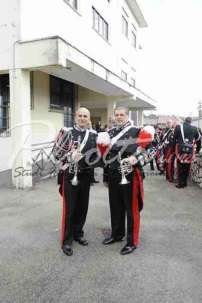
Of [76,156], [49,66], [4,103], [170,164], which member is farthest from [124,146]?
[4,103]

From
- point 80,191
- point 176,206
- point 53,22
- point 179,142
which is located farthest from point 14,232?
point 53,22

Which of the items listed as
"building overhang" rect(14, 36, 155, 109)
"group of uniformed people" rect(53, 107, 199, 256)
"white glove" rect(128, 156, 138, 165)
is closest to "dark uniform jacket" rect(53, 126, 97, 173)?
"group of uniformed people" rect(53, 107, 199, 256)

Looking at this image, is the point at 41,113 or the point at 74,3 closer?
the point at 41,113

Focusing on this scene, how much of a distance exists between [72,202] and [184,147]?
4.65 m

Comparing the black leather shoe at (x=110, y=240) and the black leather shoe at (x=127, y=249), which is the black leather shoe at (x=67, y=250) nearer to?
the black leather shoe at (x=110, y=240)

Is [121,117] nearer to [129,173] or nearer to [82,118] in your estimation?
[82,118]

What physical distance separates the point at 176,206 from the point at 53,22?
701cm

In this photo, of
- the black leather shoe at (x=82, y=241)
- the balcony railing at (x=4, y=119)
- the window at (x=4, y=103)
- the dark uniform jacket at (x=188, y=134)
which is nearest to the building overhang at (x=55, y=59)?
the window at (x=4, y=103)

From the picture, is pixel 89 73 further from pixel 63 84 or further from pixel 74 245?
pixel 74 245

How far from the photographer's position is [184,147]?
7586mm

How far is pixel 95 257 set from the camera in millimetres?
3645

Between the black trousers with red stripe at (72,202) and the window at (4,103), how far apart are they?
609 centimetres

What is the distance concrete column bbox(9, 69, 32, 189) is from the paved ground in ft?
5.48

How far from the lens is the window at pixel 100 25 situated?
13.5 meters
